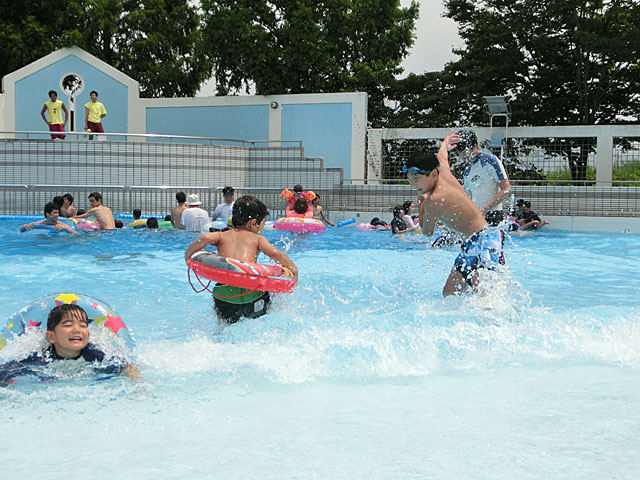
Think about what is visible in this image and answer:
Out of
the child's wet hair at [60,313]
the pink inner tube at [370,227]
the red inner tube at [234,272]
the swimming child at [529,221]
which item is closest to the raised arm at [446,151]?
the red inner tube at [234,272]

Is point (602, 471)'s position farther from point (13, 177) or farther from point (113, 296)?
point (13, 177)

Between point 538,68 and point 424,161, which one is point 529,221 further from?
point 538,68

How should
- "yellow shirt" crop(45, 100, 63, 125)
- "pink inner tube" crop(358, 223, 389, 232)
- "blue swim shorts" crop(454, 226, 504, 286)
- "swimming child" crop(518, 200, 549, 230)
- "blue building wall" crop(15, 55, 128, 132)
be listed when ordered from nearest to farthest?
"blue swim shorts" crop(454, 226, 504, 286)
"pink inner tube" crop(358, 223, 389, 232)
"swimming child" crop(518, 200, 549, 230)
"yellow shirt" crop(45, 100, 63, 125)
"blue building wall" crop(15, 55, 128, 132)

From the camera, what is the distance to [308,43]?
23344 mm

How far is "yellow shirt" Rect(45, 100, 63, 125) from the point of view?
56.0 feet

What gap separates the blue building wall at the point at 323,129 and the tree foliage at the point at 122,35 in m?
6.79

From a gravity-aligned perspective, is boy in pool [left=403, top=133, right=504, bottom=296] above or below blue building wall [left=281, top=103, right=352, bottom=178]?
below

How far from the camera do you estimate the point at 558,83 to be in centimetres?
2467

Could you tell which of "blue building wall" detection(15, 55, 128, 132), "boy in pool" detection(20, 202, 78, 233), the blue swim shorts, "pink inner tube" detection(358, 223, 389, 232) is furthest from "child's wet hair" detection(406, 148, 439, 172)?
"blue building wall" detection(15, 55, 128, 132)

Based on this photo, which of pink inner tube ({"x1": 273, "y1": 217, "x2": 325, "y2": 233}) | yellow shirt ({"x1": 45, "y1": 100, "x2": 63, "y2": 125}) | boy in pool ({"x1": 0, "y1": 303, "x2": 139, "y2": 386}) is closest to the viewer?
boy in pool ({"x1": 0, "y1": 303, "x2": 139, "y2": 386})

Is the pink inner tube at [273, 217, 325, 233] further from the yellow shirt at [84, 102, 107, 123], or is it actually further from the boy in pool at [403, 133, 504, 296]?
the yellow shirt at [84, 102, 107, 123]

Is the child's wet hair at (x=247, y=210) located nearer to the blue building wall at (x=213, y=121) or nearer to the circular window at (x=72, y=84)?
the blue building wall at (x=213, y=121)

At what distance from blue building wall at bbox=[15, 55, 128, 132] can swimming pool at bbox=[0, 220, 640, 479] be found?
47.9 feet

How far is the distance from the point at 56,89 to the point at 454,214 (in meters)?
18.5
